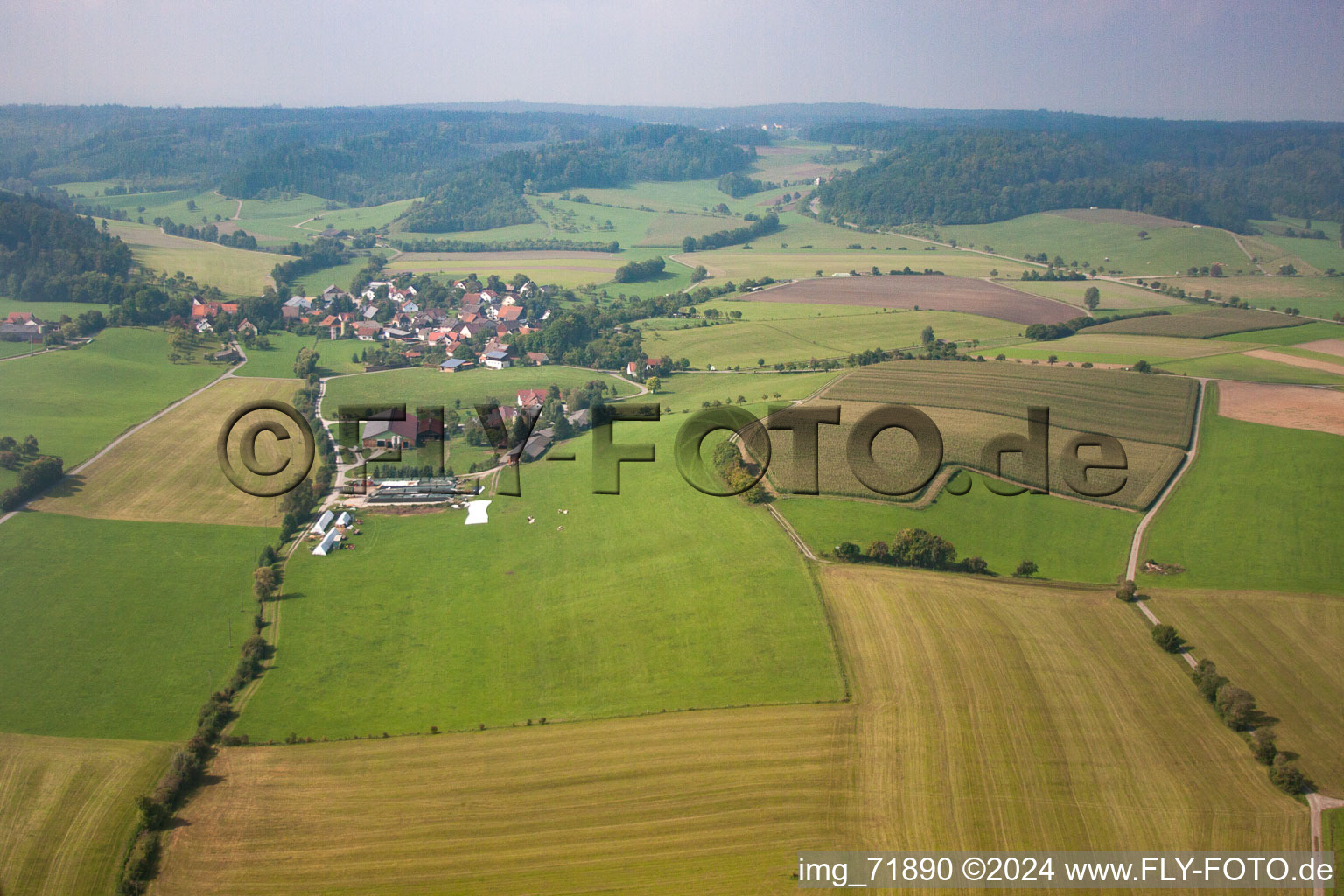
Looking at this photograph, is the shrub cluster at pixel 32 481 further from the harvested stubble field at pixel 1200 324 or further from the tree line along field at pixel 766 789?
the harvested stubble field at pixel 1200 324

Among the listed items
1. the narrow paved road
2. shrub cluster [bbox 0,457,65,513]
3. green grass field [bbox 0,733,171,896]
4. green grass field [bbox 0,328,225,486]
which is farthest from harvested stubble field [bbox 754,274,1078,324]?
green grass field [bbox 0,733,171,896]

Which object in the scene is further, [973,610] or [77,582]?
[77,582]

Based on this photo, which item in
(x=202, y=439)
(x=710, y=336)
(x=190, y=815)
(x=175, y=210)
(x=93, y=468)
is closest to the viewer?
(x=190, y=815)

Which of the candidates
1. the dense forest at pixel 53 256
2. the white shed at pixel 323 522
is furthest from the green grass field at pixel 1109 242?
the dense forest at pixel 53 256

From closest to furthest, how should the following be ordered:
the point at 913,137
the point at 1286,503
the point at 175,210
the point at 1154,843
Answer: the point at 1154,843 → the point at 1286,503 → the point at 175,210 → the point at 913,137

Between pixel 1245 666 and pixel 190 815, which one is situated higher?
pixel 1245 666

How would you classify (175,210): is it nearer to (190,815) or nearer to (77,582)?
(77,582)

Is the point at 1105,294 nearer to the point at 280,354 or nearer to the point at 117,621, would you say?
the point at 280,354

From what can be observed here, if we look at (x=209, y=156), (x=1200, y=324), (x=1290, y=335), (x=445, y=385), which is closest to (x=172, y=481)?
(x=445, y=385)

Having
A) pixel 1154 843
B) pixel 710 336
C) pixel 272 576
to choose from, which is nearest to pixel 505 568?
pixel 272 576
